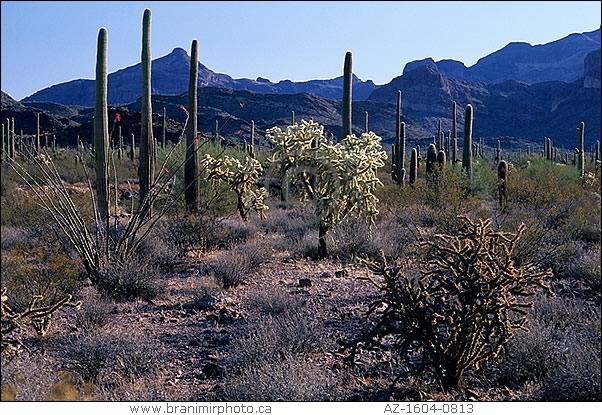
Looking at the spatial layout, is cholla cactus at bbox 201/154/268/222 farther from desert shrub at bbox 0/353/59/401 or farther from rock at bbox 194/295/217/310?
desert shrub at bbox 0/353/59/401

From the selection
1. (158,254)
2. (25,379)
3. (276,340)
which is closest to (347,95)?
(158,254)

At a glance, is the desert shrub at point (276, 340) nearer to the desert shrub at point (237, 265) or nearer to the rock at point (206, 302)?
the rock at point (206, 302)

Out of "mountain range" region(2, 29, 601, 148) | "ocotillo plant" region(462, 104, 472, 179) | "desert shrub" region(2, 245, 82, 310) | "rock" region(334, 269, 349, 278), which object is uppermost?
"mountain range" region(2, 29, 601, 148)

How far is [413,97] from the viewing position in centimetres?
3538

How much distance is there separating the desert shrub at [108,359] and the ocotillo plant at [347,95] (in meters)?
9.46

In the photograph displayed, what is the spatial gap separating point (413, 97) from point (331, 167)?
77.9 ft

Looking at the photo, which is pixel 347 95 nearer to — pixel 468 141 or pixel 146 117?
pixel 146 117

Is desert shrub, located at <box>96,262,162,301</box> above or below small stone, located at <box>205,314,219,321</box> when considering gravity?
above

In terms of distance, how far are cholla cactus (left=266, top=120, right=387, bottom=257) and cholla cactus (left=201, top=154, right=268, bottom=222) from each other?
3.60m

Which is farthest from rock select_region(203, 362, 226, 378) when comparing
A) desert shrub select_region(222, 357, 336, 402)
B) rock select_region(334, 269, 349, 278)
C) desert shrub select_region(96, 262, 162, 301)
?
rock select_region(334, 269, 349, 278)

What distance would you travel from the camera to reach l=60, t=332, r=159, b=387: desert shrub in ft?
20.7

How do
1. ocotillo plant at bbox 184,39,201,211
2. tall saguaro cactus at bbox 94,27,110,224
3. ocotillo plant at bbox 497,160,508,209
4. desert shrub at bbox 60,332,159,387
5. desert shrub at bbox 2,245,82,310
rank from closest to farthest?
1. desert shrub at bbox 60,332,159,387
2. desert shrub at bbox 2,245,82,310
3. tall saguaro cactus at bbox 94,27,110,224
4. ocotillo plant at bbox 184,39,201,211
5. ocotillo plant at bbox 497,160,508,209

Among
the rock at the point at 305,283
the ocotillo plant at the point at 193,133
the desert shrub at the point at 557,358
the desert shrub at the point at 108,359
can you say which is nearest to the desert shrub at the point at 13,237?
the ocotillo plant at the point at 193,133

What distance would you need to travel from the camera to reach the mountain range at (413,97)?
872 inches
